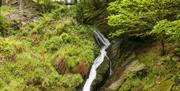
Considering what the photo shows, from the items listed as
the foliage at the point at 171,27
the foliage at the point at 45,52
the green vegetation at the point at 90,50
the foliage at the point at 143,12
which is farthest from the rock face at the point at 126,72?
the foliage at the point at 171,27

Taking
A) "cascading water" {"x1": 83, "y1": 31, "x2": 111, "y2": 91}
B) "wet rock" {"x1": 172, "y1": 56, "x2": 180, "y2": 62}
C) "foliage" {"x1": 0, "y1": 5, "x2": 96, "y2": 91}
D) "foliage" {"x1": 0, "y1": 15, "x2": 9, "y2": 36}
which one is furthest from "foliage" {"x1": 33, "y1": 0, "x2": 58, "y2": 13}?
"wet rock" {"x1": 172, "y1": 56, "x2": 180, "y2": 62}

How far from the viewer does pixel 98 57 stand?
2900 cm

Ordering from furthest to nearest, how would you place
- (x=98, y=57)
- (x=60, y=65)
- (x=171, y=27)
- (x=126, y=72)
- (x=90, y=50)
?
(x=98, y=57)
(x=90, y=50)
(x=60, y=65)
(x=126, y=72)
(x=171, y=27)

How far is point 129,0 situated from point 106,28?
15.7 metres

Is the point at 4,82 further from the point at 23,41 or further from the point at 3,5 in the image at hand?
the point at 3,5

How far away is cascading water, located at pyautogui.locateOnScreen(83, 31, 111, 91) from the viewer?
24453 mm

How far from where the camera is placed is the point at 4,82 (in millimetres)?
21219

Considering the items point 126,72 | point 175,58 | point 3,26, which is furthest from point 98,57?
point 3,26

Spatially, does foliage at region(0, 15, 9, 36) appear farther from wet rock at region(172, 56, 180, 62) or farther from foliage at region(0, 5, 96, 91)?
wet rock at region(172, 56, 180, 62)

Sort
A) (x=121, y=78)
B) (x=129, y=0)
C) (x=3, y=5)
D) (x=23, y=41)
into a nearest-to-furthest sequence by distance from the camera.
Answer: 1. (x=129, y=0)
2. (x=121, y=78)
3. (x=23, y=41)
4. (x=3, y=5)

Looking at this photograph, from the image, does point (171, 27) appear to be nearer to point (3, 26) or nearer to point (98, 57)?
point (98, 57)

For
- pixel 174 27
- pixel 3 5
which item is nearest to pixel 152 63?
pixel 174 27

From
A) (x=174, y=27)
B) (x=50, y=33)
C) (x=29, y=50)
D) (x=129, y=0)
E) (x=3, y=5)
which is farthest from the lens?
(x=3, y=5)

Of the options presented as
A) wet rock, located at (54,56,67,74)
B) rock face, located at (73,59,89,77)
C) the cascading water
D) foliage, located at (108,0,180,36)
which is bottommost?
the cascading water
